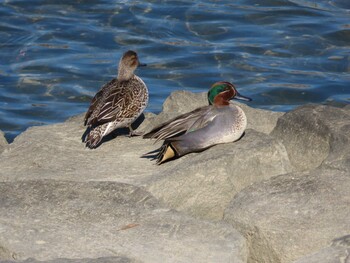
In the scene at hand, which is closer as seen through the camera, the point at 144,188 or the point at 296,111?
the point at 144,188

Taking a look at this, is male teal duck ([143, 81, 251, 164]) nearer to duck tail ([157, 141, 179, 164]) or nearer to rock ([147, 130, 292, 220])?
duck tail ([157, 141, 179, 164])

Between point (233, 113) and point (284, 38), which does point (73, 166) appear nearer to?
point (233, 113)

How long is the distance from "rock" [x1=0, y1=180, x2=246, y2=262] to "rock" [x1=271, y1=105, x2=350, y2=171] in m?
1.40

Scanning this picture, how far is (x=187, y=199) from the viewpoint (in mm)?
6406

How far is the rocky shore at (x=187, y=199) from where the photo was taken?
5.61m

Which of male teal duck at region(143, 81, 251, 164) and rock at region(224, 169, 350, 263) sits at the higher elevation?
male teal duck at region(143, 81, 251, 164)

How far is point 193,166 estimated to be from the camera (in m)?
6.49

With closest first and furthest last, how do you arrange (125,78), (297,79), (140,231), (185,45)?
(140,231)
(125,78)
(297,79)
(185,45)

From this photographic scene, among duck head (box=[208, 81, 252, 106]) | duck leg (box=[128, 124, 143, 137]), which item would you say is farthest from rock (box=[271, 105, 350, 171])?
duck leg (box=[128, 124, 143, 137])

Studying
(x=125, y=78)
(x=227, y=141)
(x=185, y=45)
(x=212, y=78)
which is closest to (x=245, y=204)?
(x=227, y=141)

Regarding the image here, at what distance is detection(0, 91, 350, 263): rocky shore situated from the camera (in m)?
Answer: 5.61

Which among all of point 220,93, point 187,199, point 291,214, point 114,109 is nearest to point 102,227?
point 187,199

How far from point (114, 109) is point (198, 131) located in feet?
3.58

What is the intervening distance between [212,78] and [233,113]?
512 centimetres
